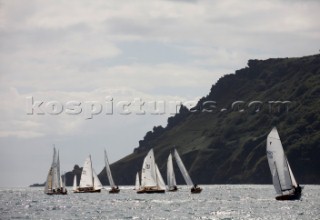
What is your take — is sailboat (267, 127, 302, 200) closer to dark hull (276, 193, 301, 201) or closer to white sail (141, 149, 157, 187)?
dark hull (276, 193, 301, 201)

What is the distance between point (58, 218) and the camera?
9956 cm

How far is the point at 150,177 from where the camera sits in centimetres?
17138

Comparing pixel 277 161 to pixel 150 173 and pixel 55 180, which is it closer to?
pixel 150 173

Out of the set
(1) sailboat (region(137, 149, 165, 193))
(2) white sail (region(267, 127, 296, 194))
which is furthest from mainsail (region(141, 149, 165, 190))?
(2) white sail (region(267, 127, 296, 194))

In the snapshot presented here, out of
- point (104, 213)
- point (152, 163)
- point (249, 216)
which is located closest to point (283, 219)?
point (249, 216)

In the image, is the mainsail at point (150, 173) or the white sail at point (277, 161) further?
the mainsail at point (150, 173)

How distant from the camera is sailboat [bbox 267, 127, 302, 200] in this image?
115625 millimetres

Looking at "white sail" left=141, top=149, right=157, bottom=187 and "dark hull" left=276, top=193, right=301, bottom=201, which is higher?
"white sail" left=141, top=149, right=157, bottom=187

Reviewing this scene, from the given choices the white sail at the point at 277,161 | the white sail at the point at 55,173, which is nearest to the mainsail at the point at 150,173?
the white sail at the point at 55,173

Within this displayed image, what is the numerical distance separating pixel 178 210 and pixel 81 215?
15.5 m

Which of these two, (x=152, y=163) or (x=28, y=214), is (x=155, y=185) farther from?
(x=28, y=214)

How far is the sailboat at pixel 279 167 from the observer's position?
116 meters

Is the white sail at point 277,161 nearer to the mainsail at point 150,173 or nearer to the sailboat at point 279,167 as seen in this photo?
the sailboat at point 279,167

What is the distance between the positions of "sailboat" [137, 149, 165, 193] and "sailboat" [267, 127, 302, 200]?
5503 centimetres
